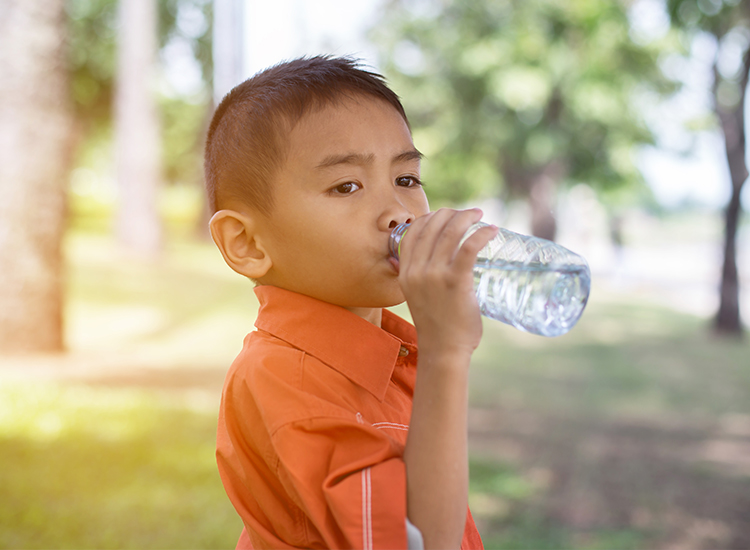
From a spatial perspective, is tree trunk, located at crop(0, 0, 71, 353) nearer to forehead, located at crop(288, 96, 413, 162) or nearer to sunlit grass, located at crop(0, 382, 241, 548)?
sunlit grass, located at crop(0, 382, 241, 548)

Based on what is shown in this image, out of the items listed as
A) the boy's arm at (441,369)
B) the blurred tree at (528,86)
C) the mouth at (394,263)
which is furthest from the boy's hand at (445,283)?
the blurred tree at (528,86)

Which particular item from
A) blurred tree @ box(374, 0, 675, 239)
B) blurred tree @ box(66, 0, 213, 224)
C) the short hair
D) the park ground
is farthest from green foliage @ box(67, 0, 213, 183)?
the short hair

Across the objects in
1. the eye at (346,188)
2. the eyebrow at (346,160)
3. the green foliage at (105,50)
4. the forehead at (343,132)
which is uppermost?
the green foliage at (105,50)

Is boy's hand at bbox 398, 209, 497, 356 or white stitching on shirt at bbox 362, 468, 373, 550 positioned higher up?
boy's hand at bbox 398, 209, 497, 356

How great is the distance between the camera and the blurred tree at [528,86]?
396 inches

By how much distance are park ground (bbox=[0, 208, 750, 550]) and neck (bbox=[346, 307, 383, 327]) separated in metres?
2.08

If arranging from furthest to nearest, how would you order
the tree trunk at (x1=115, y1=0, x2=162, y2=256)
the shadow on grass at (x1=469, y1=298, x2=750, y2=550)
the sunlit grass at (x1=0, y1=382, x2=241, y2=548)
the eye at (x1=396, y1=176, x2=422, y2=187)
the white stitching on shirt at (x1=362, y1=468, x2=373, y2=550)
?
1. the tree trunk at (x1=115, y1=0, x2=162, y2=256)
2. the shadow on grass at (x1=469, y1=298, x2=750, y2=550)
3. the sunlit grass at (x1=0, y1=382, x2=241, y2=548)
4. the eye at (x1=396, y1=176, x2=422, y2=187)
5. the white stitching on shirt at (x1=362, y1=468, x2=373, y2=550)

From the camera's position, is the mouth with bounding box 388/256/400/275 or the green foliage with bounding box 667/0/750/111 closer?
the mouth with bounding box 388/256/400/275

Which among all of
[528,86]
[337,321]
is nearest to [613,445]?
[337,321]

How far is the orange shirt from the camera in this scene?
910 mm

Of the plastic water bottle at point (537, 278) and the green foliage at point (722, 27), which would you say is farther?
the green foliage at point (722, 27)

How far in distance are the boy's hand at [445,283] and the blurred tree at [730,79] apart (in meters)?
8.48

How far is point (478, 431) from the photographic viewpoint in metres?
5.38

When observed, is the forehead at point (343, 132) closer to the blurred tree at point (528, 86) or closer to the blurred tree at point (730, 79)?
the blurred tree at point (730, 79)
